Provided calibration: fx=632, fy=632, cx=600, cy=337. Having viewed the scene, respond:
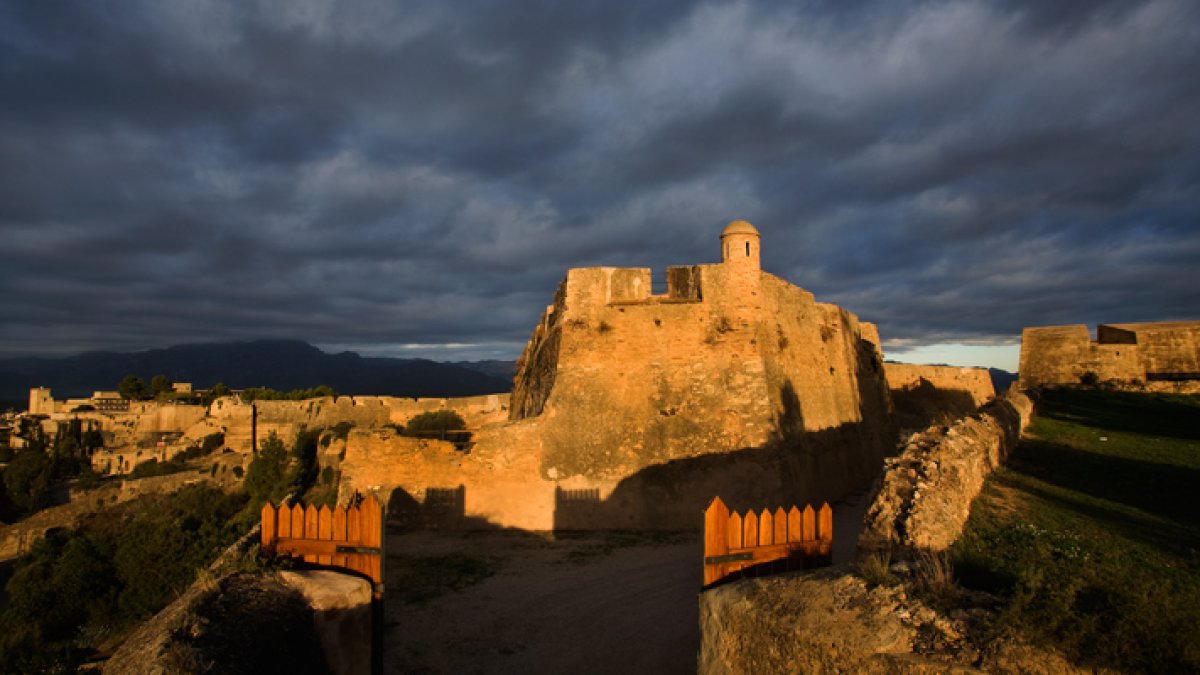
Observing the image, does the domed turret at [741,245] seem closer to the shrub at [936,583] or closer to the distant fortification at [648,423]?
the distant fortification at [648,423]

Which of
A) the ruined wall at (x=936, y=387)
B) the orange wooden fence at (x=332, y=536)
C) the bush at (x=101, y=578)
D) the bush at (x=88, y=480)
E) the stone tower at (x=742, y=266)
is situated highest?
the stone tower at (x=742, y=266)

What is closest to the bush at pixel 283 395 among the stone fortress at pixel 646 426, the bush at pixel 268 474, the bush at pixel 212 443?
the bush at pixel 212 443

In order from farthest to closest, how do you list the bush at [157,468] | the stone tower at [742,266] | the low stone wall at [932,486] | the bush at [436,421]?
the bush at [157,468] → the bush at [436,421] → the stone tower at [742,266] → the low stone wall at [932,486]

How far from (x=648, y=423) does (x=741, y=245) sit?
17.0 ft

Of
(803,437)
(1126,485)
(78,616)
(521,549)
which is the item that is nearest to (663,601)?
(521,549)

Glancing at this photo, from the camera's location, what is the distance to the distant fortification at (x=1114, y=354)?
2119 cm

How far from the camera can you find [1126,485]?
8.53m

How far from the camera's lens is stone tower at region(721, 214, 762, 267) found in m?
16.3

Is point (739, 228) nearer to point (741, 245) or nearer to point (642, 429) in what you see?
point (741, 245)

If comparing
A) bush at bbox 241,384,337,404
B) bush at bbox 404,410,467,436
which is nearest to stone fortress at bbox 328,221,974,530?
bush at bbox 404,410,467,436

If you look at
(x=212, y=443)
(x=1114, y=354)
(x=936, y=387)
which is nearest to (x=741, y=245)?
(x=1114, y=354)

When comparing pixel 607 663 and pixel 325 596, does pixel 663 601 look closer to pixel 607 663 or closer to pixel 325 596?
pixel 607 663

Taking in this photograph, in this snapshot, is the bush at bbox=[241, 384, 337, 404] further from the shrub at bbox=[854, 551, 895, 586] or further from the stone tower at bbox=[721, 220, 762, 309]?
the shrub at bbox=[854, 551, 895, 586]

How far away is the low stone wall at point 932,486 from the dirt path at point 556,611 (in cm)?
342
